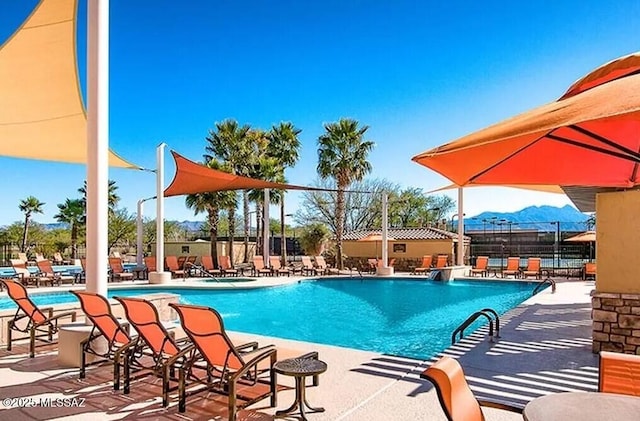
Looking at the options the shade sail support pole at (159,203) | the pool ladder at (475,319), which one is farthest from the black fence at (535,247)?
the pool ladder at (475,319)

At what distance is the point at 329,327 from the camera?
1029cm

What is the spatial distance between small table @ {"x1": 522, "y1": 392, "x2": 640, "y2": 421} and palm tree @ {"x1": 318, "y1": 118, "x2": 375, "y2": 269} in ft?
73.0

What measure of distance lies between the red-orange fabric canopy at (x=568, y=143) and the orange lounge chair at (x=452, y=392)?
4.42 feet

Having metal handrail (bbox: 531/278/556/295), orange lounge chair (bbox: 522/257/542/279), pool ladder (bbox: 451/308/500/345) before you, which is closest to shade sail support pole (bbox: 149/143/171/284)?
pool ladder (bbox: 451/308/500/345)

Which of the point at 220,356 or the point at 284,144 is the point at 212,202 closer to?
the point at 284,144

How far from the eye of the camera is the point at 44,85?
835cm

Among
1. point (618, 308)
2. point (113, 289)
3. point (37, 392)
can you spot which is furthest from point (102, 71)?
point (113, 289)

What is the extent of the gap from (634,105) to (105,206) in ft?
17.3

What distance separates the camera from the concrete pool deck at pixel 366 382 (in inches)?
153

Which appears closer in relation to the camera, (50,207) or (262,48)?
(262,48)

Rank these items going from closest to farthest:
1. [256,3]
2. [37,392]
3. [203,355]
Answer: [203,355]
[37,392]
[256,3]

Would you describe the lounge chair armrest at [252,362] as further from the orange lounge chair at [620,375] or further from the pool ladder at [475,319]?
the pool ladder at [475,319]

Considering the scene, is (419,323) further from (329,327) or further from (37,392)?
(37,392)

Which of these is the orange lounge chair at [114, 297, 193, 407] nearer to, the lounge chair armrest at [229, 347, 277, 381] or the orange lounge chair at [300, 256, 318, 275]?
the lounge chair armrest at [229, 347, 277, 381]
